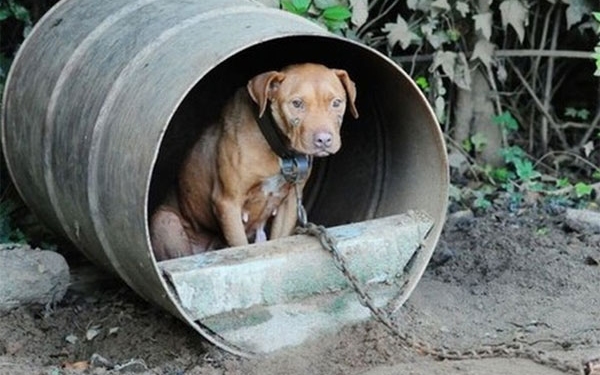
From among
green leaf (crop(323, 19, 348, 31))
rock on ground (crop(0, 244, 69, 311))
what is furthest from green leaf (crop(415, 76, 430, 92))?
rock on ground (crop(0, 244, 69, 311))

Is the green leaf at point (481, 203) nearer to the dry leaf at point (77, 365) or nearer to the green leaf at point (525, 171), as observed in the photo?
the green leaf at point (525, 171)

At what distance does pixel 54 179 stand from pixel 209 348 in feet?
3.57

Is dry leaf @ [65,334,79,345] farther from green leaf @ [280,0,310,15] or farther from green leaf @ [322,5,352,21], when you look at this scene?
green leaf @ [322,5,352,21]

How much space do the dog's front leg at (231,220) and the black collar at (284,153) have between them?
0.28 meters

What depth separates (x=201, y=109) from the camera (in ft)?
21.4

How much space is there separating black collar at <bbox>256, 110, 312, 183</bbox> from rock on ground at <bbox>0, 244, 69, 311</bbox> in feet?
3.91

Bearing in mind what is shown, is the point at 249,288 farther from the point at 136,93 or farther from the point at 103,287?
Result: the point at 103,287

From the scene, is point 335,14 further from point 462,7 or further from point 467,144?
point 467,144

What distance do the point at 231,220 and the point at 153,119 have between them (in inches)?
44.9

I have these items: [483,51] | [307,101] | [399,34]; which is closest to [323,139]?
[307,101]

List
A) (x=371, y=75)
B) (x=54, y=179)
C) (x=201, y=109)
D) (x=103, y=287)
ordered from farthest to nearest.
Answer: (x=201, y=109), (x=103, y=287), (x=371, y=75), (x=54, y=179)

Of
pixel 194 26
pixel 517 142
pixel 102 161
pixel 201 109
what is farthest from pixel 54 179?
pixel 517 142

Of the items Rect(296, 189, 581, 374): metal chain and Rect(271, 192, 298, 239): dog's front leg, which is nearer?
Rect(296, 189, 581, 374): metal chain

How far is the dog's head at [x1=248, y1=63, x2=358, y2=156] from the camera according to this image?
5027mm
